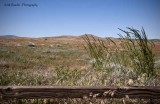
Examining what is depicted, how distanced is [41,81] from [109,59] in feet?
7.05

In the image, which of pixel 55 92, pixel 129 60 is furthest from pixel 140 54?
pixel 55 92

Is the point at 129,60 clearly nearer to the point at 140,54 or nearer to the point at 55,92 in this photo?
the point at 140,54

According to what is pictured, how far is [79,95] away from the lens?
3.97m

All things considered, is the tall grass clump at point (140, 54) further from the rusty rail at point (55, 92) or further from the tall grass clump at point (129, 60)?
the rusty rail at point (55, 92)

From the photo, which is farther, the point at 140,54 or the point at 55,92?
the point at 140,54

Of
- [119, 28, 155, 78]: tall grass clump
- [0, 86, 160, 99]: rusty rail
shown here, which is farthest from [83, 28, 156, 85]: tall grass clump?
[0, 86, 160, 99]: rusty rail

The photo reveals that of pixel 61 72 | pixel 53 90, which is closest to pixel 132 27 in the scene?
pixel 61 72

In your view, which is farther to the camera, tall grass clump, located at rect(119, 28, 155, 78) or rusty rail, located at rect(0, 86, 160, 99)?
tall grass clump, located at rect(119, 28, 155, 78)

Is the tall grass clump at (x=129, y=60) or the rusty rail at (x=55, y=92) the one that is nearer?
the rusty rail at (x=55, y=92)

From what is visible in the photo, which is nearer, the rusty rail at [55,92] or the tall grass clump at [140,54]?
the rusty rail at [55,92]

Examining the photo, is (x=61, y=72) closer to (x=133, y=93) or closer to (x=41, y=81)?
(x=41, y=81)

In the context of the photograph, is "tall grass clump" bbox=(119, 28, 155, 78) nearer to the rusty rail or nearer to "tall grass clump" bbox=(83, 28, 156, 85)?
"tall grass clump" bbox=(83, 28, 156, 85)

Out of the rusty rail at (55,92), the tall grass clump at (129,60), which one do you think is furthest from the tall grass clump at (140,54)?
the rusty rail at (55,92)

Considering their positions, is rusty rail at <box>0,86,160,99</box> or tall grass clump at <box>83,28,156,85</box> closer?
rusty rail at <box>0,86,160,99</box>
